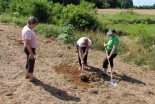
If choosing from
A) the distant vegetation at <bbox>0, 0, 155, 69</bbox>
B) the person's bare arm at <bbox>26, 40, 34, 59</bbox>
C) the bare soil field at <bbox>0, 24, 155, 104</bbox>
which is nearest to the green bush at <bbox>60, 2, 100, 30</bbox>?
the distant vegetation at <bbox>0, 0, 155, 69</bbox>

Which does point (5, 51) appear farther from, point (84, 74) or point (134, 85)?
point (134, 85)

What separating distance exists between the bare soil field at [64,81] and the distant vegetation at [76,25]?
57.5 inches

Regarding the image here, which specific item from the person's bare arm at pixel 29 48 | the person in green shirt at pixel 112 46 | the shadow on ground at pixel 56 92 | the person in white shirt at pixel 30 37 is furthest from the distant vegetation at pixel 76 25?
the person's bare arm at pixel 29 48

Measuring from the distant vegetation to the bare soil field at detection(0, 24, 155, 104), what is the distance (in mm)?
1462

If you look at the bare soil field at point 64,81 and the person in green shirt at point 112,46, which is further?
the person in green shirt at point 112,46

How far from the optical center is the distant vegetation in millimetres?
11977

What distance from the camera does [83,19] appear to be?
17797 millimetres

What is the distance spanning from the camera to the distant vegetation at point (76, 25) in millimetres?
11977

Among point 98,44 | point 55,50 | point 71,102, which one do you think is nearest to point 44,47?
point 55,50

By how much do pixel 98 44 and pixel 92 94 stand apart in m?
5.00

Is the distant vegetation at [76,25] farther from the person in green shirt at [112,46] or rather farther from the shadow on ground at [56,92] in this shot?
the shadow on ground at [56,92]

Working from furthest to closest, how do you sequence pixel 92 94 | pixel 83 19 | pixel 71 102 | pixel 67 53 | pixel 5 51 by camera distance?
pixel 83 19, pixel 67 53, pixel 5 51, pixel 92 94, pixel 71 102

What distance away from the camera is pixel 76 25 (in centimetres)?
1725

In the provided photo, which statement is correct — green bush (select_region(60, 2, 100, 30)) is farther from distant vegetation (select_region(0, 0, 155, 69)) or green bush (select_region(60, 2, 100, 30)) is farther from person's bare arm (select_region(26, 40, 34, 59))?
person's bare arm (select_region(26, 40, 34, 59))
